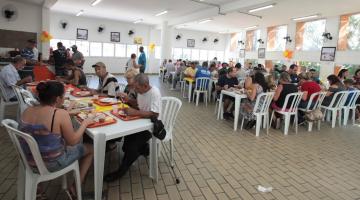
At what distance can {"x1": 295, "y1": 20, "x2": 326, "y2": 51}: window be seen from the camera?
10.2 metres

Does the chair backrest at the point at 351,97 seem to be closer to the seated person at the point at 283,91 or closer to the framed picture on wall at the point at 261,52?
the seated person at the point at 283,91

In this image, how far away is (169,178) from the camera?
Result: 270 cm

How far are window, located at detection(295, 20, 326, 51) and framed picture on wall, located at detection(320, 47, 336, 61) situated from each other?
1.06ft

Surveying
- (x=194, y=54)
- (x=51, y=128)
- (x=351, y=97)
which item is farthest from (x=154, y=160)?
(x=194, y=54)

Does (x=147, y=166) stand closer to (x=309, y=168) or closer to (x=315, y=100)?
(x=309, y=168)

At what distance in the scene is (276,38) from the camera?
41.3 ft

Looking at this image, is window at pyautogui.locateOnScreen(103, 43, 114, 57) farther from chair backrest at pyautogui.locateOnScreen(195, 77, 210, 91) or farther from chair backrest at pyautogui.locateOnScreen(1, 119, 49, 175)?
chair backrest at pyautogui.locateOnScreen(1, 119, 49, 175)

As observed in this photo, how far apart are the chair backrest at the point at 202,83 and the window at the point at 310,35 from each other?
→ 6218 millimetres

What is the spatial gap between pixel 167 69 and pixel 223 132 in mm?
6887

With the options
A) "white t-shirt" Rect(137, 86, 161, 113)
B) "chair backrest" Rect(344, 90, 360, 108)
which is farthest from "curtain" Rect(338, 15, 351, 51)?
"white t-shirt" Rect(137, 86, 161, 113)

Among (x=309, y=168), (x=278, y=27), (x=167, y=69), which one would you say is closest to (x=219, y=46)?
(x=278, y=27)

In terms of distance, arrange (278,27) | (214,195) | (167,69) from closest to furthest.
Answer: (214,195)
(167,69)
(278,27)

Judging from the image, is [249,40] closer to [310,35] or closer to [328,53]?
[310,35]

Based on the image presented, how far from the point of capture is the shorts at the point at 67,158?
5.85 feet
